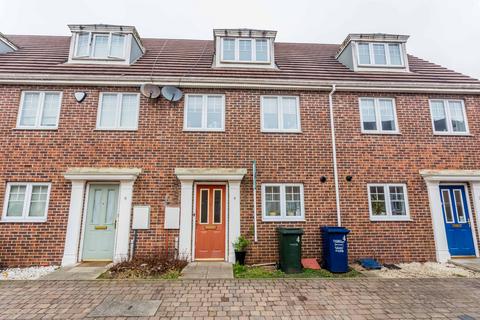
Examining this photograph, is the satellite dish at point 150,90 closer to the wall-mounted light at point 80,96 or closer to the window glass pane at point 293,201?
the wall-mounted light at point 80,96

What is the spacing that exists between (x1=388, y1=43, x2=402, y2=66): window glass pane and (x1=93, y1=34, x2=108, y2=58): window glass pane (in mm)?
11122

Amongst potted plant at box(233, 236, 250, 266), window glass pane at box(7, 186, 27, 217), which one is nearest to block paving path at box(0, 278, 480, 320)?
potted plant at box(233, 236, 250, 266)

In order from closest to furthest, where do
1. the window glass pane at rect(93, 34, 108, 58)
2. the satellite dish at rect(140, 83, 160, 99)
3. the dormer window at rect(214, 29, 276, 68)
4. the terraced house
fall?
1. the terraced house
2. the satellite dish at rect(140, 83, 160, 99)
3. the window glass pane at rect(93, 34, 108, 58)
4. the dormer window at rect(214, 29, 276, 68)

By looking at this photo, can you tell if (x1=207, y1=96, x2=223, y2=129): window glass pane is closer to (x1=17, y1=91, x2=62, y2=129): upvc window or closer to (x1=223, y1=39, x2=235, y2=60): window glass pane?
(x1=223, y1=39, x2=235, y2=60): window glass pane

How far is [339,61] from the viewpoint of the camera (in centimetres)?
1050

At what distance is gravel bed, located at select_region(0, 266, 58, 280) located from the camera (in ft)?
19.8

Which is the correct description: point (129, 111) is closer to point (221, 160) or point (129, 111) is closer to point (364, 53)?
point (221, 160)

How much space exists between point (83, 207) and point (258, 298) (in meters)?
5.91

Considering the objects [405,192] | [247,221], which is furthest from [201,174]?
[405,192]

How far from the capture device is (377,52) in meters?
9.84

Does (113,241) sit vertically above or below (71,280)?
above

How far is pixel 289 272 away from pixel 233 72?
22.4 feet

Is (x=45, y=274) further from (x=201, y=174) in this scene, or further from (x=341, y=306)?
(x=341, y=306)

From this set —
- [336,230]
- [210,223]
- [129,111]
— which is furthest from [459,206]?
[129,111]
